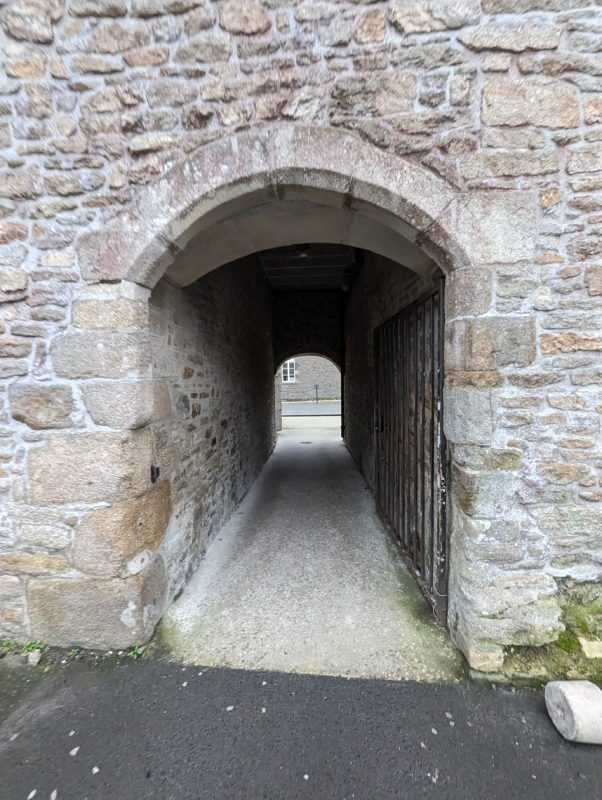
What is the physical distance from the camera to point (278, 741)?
1.48 meters

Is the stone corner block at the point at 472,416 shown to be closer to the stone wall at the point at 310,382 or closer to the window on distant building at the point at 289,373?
the stone wall at the point at 310,382

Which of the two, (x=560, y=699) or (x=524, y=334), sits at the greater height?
(x=524, y=334)

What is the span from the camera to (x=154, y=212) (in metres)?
1.85

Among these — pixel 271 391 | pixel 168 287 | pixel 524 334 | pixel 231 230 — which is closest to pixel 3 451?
pixel 168 287

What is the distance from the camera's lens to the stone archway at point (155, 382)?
1776mm

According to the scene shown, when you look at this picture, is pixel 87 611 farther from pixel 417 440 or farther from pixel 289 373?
pixel 289 373

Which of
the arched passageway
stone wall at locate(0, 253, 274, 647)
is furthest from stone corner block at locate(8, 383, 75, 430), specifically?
the arched passageway

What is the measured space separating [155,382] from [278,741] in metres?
1.94

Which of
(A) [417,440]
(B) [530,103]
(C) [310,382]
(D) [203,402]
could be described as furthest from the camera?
(C) [310,382]

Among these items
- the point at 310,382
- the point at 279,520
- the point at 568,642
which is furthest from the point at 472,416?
the point at 310,382

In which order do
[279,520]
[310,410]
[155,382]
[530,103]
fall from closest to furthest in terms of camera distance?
[530,103]
[155,382]
[279,520]
[310,410]

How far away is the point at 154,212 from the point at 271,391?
6.11 meters

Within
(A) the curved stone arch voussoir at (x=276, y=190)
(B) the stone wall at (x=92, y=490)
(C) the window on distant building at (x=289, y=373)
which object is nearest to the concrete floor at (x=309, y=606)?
(B) the stone wall at (x=92, y=490)

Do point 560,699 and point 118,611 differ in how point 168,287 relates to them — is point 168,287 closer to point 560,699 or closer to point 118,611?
point 118,611
